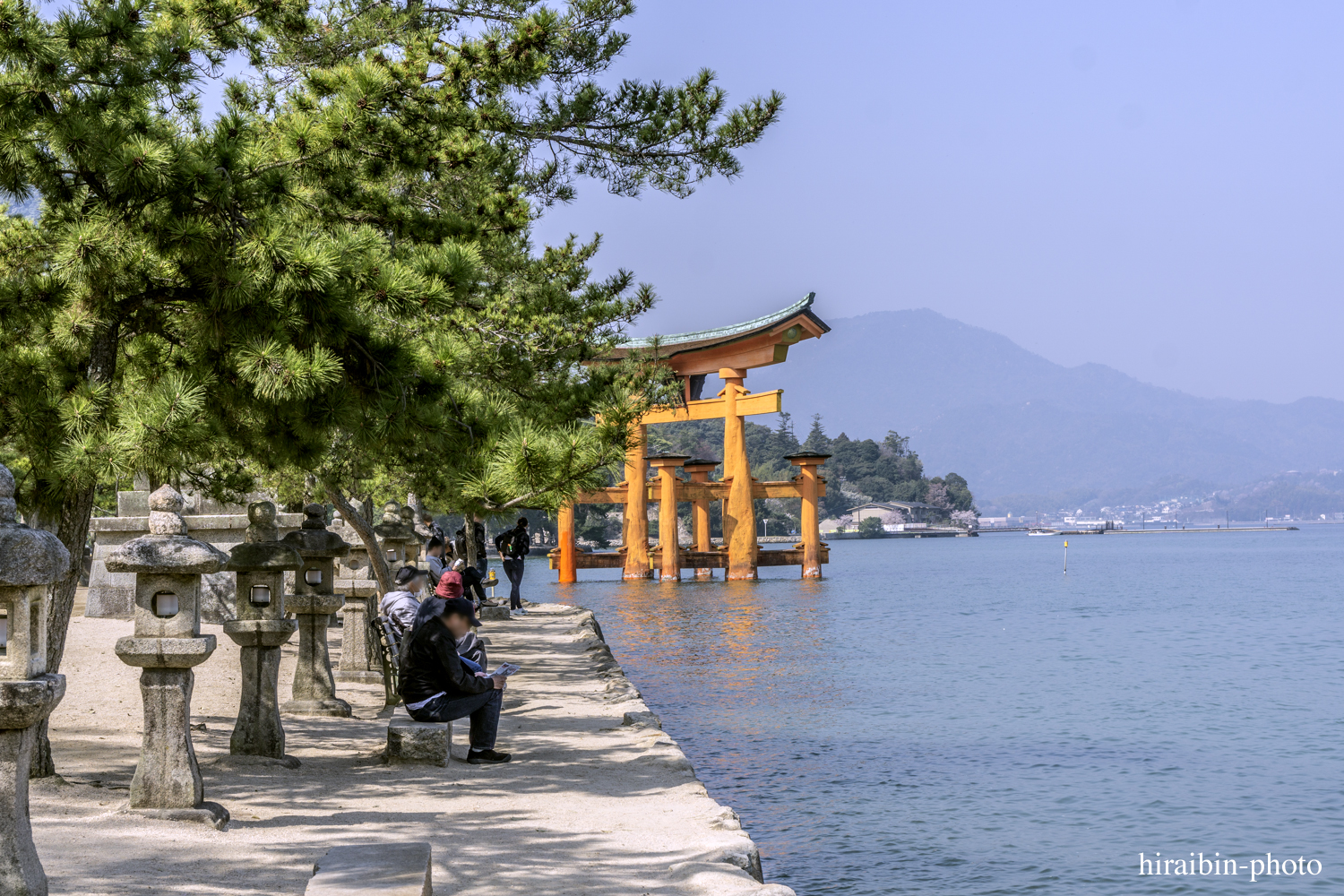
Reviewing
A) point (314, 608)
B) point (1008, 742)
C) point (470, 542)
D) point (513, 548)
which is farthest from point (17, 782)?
point (513, 548)

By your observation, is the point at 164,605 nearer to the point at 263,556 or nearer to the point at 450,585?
the point at 263,556

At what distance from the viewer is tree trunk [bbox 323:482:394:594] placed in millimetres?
9906

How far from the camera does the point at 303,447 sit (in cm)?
604

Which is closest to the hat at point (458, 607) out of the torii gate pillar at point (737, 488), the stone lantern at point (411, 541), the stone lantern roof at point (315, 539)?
the stone lantern roof at point (315, 539)

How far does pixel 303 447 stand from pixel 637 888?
9.44 feet

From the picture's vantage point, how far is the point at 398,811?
572 cm

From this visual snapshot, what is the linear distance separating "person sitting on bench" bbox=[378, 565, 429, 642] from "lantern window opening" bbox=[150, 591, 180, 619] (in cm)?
338

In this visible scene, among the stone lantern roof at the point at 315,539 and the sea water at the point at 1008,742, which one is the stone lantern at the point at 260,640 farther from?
the sea water at the point at 1008,742

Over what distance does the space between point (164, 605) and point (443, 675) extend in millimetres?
1949

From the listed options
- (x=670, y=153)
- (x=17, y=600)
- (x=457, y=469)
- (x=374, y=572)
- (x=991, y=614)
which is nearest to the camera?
(x=17, y=600)

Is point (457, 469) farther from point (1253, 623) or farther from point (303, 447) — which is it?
point (1253, 623)

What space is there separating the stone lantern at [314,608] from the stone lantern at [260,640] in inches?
29.8

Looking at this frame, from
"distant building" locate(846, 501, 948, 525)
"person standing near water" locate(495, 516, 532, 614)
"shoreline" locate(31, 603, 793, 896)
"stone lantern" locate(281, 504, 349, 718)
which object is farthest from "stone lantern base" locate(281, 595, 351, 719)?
"distant building" locate(846, 501, 948, 525)

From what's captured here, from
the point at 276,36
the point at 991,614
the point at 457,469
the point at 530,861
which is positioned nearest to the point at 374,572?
the point at 457,469
